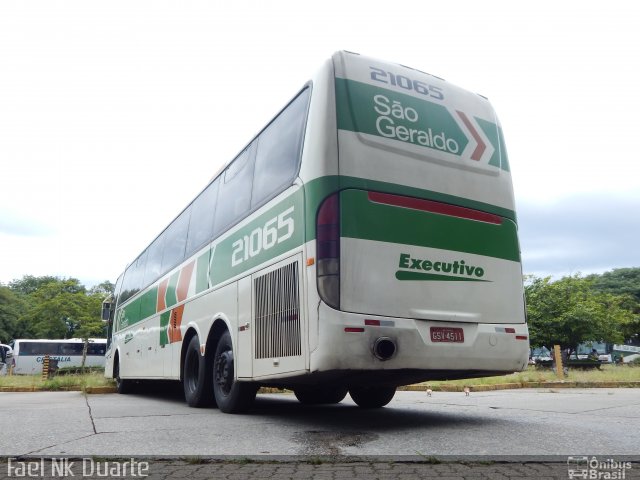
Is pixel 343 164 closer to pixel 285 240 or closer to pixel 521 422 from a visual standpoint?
pixel 285 240

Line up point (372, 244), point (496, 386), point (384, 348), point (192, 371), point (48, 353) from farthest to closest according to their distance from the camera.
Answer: point (48, 353)
point (496, 386)
point (192, 371)
point (372, 244)
point (384, 348)

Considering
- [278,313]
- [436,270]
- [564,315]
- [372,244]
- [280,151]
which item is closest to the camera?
[372,244]

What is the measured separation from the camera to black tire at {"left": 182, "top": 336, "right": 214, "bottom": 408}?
802cm

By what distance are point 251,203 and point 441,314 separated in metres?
2.69

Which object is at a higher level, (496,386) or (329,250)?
(329,250)

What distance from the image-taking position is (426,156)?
608cm

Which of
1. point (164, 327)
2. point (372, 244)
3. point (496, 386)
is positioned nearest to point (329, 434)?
point (372, 244)

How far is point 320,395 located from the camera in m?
9.27

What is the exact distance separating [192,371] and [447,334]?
4.60 meters

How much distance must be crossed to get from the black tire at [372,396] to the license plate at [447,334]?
283 cm

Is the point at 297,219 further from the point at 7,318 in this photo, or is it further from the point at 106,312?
the point at 7,318

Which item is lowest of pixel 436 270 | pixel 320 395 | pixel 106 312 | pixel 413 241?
pixel 320 395

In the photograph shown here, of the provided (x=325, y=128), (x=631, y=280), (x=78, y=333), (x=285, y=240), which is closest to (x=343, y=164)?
(x=325, y=128)

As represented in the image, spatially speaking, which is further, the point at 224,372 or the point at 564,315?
the point at 564,315
